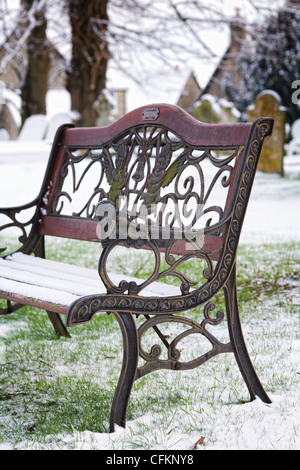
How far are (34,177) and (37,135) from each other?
309 centimetres

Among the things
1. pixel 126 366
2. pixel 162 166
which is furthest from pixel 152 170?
pixel 126 366

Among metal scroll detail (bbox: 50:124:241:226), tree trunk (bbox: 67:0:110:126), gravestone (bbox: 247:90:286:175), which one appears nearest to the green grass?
metal scroll detail (bbox: 50:124:241:226)

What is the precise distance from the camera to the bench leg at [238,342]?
A: 279 centimetres

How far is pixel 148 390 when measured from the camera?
3029 millimetres

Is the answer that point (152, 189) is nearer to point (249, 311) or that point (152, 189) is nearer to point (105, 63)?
point (249, 311)

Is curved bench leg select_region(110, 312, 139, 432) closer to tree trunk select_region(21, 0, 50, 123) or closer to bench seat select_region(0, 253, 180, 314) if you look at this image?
bench seat select_region(0, 253, 180, 314)

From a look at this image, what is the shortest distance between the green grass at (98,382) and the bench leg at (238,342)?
97 mm

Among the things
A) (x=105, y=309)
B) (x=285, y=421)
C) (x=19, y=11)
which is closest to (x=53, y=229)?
(x=105, y=309)

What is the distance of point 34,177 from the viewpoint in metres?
12.9

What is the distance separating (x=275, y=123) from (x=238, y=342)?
1114 cm

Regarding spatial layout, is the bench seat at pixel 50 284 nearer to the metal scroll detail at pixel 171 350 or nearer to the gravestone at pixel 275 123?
the metal scroll detail at pixel 171 350

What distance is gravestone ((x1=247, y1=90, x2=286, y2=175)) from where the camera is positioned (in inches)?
539

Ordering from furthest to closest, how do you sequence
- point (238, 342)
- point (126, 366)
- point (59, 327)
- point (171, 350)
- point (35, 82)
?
point (35, 82), point (59, 327), point (238, 342), point (171, 350), point (126, 366)

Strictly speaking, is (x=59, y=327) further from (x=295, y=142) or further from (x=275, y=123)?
Answer: (x=295, y=142)
